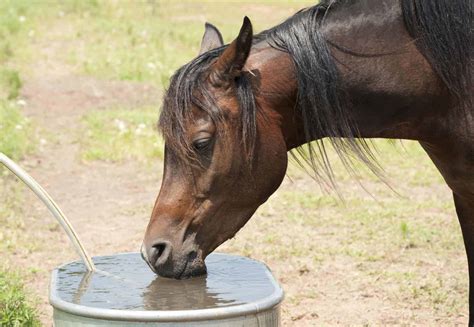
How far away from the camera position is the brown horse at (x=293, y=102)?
3275 mm

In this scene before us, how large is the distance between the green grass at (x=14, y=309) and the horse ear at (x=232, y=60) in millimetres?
1549

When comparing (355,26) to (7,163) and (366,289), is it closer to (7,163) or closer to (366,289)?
(7,163)

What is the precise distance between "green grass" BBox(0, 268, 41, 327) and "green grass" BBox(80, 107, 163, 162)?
358 centimetres

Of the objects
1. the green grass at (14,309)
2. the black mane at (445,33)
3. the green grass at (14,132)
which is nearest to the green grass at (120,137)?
the green grass at (14,132)

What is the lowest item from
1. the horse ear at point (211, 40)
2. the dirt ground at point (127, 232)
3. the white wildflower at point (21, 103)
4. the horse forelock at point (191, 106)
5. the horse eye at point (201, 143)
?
the dirt ground at point (127, 232)

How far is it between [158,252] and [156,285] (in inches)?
6.3

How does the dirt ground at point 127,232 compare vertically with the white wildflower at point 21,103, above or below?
below

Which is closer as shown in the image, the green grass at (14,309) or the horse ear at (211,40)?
the horse ear at (211,40)

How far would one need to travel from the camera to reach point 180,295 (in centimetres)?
321

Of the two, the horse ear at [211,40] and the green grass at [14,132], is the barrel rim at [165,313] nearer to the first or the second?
the horse ear at [211,40]

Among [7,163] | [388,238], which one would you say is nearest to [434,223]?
[388,238]

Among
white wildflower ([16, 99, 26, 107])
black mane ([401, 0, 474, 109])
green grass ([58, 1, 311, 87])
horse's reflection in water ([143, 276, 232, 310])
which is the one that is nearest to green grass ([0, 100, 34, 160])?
white wildflower ([16, 99, 26, 107])

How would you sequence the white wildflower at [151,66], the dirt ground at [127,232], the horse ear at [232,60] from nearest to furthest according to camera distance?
the horse ear at [232,60] → the dirt ground at [127,232] → the white wildflower at [151,66]

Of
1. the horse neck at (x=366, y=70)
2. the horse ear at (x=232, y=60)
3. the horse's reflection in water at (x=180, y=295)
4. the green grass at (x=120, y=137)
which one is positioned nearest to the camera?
the horse's reflection in water at (x=180, y=295)
